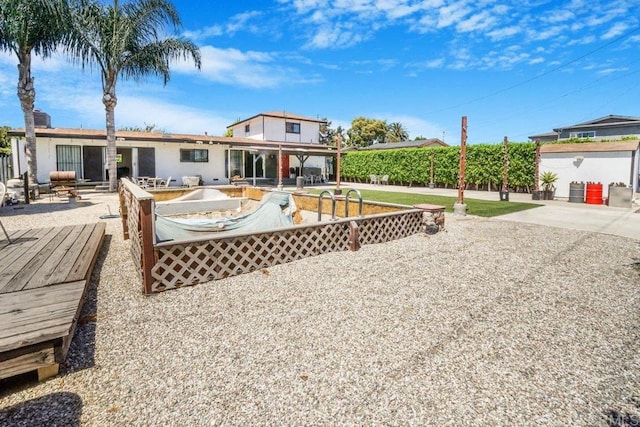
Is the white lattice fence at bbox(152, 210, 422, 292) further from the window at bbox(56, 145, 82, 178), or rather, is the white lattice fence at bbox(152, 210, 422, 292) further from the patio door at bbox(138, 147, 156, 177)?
the window at bbox(56, 145, 82, 178)

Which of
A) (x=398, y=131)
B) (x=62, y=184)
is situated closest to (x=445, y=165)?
(x=62, y=184)

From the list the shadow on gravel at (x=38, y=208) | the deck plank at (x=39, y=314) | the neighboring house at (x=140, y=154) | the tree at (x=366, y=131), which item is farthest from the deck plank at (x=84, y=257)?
the tree at (x=366, y=131)

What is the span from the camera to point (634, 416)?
212 centimetres

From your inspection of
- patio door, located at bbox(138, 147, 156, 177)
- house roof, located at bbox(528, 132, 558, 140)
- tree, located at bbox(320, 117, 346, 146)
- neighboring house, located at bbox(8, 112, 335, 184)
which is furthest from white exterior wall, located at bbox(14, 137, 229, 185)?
house roof, located at bbox(528, 132, 558, 140)

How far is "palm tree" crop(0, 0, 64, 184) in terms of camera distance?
12.2m

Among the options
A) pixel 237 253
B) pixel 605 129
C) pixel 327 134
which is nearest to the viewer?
pixel 237 253

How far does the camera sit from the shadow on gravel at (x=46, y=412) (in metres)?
2.02

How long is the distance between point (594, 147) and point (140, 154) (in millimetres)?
23186

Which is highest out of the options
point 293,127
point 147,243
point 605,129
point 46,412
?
point 293,127

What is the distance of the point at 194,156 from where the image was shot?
2153cm

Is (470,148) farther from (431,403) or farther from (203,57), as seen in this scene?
(431,403)

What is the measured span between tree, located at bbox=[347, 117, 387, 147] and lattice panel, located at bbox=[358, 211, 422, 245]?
154ft

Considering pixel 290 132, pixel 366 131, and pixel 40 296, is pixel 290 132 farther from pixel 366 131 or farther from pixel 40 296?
pixel 40 296

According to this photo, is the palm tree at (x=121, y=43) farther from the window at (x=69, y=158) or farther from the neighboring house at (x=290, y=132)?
the neighboring house at (x=290, y=132)
